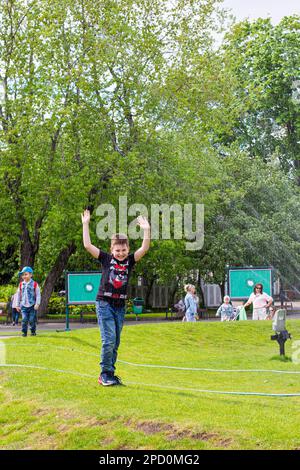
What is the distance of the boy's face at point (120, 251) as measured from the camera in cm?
1072

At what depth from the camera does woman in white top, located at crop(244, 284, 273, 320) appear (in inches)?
984

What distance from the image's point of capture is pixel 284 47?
5538 cm

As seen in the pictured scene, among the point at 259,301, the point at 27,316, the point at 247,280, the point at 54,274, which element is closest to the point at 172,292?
the point at 54,274

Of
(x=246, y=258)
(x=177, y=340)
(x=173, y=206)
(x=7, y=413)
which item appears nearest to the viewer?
(x=7, y=413)

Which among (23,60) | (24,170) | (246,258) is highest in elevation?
(23,60)

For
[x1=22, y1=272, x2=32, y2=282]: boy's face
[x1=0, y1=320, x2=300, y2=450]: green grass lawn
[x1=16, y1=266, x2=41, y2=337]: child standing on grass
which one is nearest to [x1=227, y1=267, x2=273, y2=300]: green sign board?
[x1=16, y1=266, x2=41, y2=337]: child standing on grass

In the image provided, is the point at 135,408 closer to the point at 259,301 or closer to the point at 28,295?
the point at 28,295

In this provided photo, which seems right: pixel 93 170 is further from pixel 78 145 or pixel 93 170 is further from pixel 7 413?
pixel 7 413

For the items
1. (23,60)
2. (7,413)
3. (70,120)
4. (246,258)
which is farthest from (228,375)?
(246,258)

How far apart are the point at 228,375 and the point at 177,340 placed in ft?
24.7

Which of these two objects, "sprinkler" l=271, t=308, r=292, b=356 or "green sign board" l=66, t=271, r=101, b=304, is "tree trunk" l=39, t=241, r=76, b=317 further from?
"sprinkler" l=271, t=308, r=292, b=356

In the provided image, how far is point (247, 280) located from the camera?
106 feet

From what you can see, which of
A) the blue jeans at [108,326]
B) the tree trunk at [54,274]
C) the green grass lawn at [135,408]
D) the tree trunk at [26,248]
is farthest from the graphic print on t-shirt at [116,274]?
the tree trunk at [54,274]

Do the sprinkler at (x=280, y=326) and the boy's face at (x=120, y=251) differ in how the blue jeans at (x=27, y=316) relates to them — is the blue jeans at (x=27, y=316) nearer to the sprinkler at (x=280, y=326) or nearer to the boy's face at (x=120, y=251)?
the sprinkler at (x=280, y=326)
